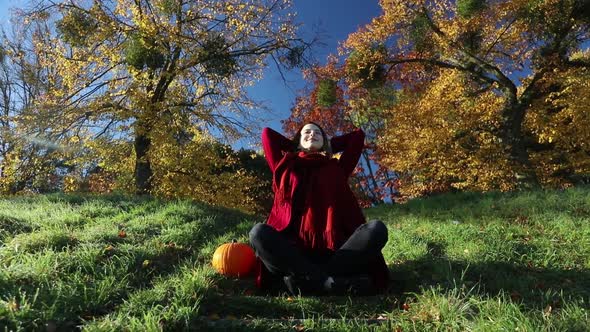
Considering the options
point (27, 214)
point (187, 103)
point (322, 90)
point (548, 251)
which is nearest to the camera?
point (548, 251)

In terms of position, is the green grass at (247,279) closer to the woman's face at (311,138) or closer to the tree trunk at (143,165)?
the woman's face at (311,138)

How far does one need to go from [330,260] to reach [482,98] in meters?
10.4

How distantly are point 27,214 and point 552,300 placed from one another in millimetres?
5395

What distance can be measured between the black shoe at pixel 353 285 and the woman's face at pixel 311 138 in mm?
1179

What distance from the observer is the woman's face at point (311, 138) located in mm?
3703

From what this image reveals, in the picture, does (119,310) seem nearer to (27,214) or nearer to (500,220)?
(27,214)

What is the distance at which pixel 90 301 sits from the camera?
2523 millimetres

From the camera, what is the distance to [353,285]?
119 inches

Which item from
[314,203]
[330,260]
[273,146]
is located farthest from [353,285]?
[273,146]

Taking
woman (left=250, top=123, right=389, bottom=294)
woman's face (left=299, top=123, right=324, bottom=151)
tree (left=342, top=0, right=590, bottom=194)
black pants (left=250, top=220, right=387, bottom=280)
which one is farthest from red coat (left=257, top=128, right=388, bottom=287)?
tree (left=342, top=0, right=590, bottom=194)

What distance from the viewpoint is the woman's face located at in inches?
146

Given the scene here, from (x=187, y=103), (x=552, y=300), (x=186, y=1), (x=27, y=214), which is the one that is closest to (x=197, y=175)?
(x=187, y=103)

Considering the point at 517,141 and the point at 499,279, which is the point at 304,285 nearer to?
the point at 499,279

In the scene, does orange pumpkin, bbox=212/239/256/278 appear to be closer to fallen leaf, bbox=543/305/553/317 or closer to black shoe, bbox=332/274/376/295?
black shoe, bbox=332/274/376/295
